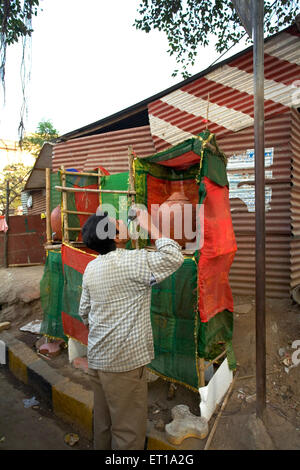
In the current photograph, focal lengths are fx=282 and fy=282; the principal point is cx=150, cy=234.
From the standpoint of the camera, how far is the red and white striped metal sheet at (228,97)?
4.84m

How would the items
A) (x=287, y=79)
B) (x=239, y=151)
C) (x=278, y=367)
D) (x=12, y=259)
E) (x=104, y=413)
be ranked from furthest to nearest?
(x=12, y=259)
(x=239, y=151)
(x=287, y=79)
(x=278, y=367)
(x=104, y=413)

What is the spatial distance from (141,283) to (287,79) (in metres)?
4.75

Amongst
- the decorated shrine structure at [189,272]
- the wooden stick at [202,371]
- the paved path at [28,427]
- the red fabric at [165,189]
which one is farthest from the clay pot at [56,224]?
the wooden stick at [202,371]

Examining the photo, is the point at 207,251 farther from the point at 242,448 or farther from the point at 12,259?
the point at 12,259

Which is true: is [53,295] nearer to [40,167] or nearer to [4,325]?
[4,325]

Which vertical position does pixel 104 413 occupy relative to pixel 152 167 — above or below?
below

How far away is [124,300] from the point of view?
2141mm

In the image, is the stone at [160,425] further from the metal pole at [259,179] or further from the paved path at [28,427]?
the metal pole at [259,179]

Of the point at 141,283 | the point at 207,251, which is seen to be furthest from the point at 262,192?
the point at 141,283

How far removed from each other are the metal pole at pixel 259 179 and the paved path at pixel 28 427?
1.93 meters

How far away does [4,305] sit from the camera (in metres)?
6.77

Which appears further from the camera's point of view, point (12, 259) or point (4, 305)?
point (12, 259)

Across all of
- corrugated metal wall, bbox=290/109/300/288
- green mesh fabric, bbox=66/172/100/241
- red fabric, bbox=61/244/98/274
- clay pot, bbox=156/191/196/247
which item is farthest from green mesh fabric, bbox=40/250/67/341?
corrugated metal wall, bbox=290/109/300/288
